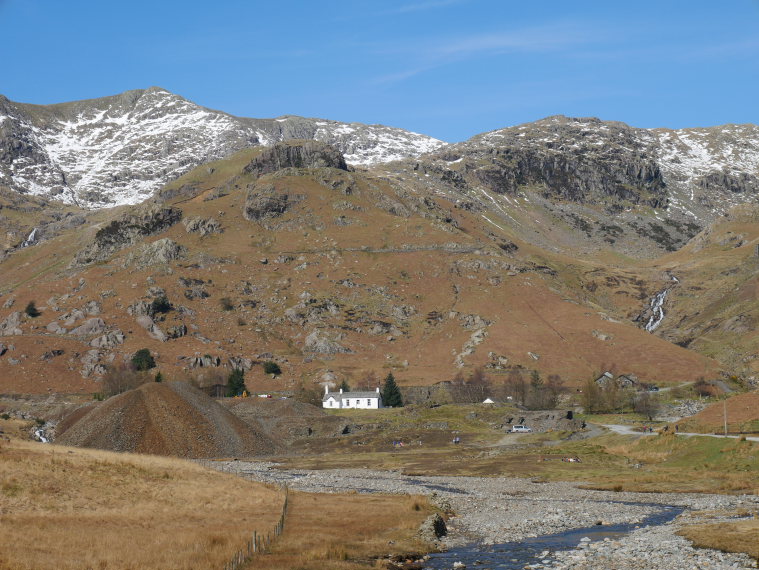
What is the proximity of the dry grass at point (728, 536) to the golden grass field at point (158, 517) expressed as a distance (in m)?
16.1

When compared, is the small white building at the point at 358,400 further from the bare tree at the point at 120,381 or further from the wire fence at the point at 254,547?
the wire fence at the point at 254,547

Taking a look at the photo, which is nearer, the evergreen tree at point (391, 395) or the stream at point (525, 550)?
the stream at point (525, 550)

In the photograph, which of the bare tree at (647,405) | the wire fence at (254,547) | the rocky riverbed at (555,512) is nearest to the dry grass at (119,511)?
the wire fence at (254,547)

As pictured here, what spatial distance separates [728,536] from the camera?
44.1 m

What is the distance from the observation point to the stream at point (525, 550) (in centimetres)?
4100

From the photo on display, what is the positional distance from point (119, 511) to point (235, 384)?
445ft

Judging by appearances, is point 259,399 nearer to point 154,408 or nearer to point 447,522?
point 154,408

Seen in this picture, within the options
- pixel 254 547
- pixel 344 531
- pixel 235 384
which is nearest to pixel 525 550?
pixel 344 531

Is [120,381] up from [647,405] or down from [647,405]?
up

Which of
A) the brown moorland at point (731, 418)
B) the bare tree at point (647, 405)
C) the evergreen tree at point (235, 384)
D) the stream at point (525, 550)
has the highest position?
the evergreen tree at point (235, 384)

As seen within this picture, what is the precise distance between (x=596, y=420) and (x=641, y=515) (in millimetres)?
98479

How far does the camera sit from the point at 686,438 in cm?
9356

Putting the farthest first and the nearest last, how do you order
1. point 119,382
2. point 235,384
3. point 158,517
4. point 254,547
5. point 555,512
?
point 235,384 < point 119,382 < point 555,512 < point 158,517 < point 254,547

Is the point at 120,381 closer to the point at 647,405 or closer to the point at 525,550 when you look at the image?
the point at 647,405
